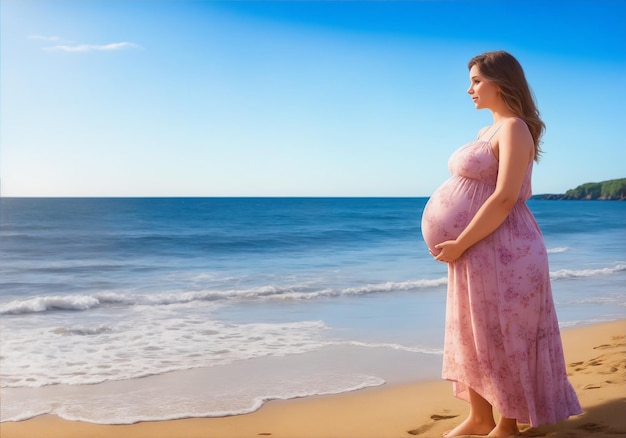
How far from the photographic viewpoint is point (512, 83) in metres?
3.21

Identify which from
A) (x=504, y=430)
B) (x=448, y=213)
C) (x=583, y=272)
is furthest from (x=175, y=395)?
(x=583, y=272)

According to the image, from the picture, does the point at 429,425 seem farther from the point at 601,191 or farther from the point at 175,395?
the point at 601,191

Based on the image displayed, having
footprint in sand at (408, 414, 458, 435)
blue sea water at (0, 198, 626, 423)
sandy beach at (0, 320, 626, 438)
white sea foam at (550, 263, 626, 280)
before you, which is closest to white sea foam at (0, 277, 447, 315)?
blue sea water at (0, 198, 626, 423)

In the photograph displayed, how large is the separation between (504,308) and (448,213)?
553 mm

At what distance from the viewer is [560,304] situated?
29.7 feet

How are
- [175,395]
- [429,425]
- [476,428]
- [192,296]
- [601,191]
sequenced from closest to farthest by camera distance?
[476,428], [429,425], [175,395], [192,296], [601,191]

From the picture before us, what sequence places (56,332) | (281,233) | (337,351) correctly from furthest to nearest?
(281,233) < (56,332) < (337,351)

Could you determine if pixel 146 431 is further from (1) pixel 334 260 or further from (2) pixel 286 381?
(1) pixel 334 260

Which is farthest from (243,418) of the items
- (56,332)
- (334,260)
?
(334,260)

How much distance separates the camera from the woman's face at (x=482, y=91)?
10.7ft

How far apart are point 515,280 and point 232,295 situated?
7.68m

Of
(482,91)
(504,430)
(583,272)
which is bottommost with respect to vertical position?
(583,272)

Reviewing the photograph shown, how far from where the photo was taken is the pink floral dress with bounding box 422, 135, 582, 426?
3.18 m

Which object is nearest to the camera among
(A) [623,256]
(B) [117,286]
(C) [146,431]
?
(C) [146,431]
